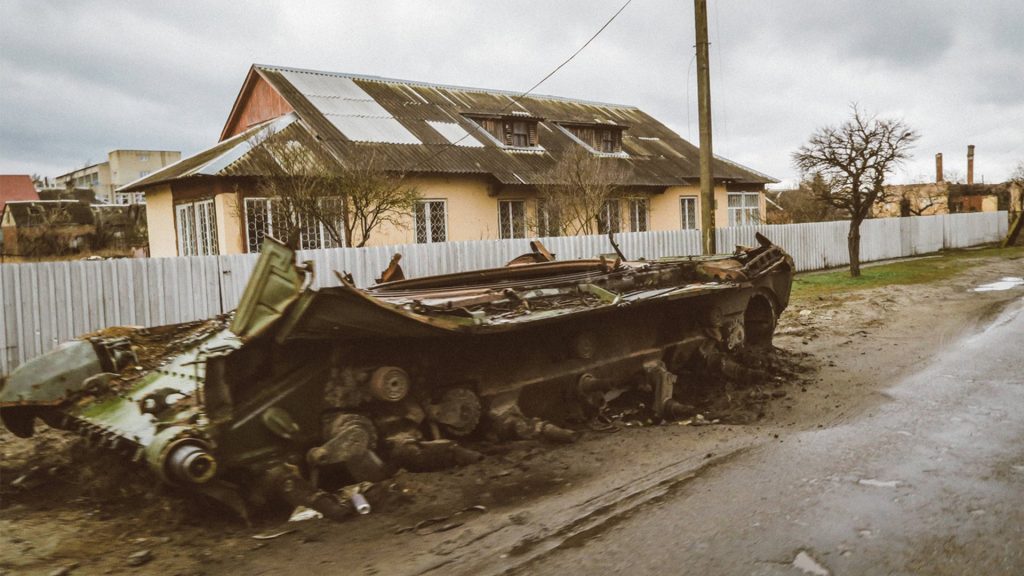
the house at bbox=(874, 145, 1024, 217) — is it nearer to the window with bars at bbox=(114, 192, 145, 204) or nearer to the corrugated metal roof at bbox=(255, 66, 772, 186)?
the corrugated metal roof at bbox=(255, 66, 772, 186)

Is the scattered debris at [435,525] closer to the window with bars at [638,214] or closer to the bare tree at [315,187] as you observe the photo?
the bare tree at [315,187]

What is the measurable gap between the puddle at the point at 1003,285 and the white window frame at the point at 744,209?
10.9m

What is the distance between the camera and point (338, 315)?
4.21 metres

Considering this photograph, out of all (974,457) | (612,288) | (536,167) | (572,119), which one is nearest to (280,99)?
(536,167)

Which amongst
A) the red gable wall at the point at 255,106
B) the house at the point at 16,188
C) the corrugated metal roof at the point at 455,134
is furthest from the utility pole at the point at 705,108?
the house at the point at 16,188

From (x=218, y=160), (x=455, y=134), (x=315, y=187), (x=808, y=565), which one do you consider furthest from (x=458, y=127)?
(x=808, y=565)

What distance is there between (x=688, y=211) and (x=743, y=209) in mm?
3323

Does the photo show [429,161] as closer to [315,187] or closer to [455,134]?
[455,134]

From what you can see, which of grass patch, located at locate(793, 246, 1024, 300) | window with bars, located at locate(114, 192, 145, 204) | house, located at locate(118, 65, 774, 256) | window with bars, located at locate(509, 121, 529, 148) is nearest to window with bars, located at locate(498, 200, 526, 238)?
house, located at locate(118, 65, 774, 256)

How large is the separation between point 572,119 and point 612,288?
19994mm

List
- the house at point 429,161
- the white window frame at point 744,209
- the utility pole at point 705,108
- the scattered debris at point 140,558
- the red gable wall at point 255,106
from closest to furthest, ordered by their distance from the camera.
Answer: the scattered debris at point 140,558, the utility pole at point 705,108, the house at point 429,161, the red gable wall at point 255,106, the white window frame at point 744,209

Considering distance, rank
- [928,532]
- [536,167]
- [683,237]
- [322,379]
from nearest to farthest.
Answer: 1. [928,532]
2. [322,379]
3. [683,237]
4. [536,167]

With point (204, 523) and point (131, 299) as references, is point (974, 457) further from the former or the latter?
point (131, 299)

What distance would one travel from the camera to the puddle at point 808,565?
323 centimetres
